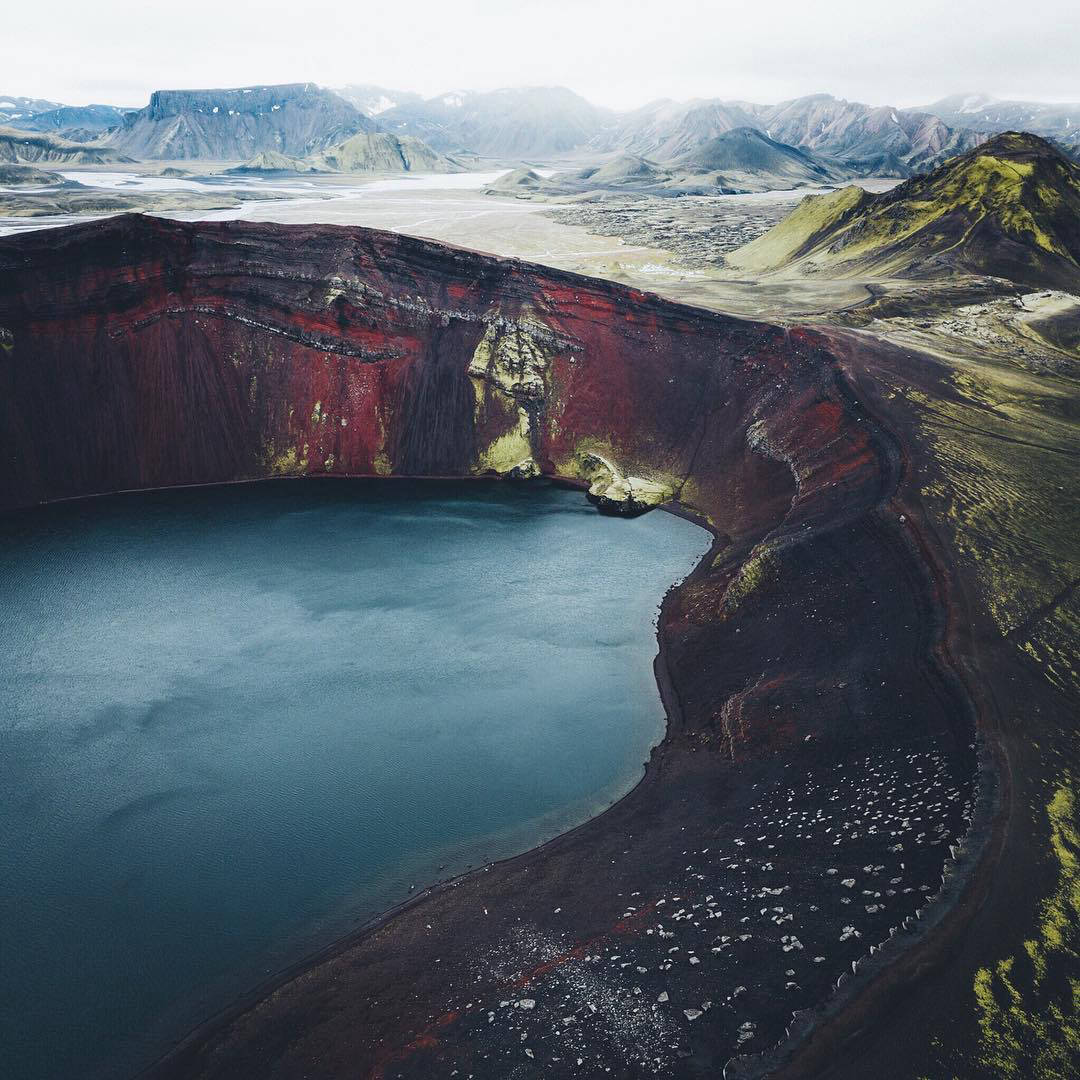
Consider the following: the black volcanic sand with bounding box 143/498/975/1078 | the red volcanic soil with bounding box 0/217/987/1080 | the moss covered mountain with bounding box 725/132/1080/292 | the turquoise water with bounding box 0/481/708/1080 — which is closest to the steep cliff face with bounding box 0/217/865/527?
the red volcanic soil with bounding box 0/217/987/1080

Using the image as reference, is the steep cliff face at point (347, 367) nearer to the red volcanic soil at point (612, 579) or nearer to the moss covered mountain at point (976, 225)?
the red volcanic soil at point (612, 579)

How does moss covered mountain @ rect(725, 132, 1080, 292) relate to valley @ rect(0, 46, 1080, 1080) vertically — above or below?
above

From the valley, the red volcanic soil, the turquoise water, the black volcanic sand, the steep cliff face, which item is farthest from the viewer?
the steep cliff face

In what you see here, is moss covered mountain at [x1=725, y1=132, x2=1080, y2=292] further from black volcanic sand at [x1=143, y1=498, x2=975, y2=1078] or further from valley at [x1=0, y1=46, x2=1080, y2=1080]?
black volcanic sand at [x1=143, y1=498, x2=975, y2=1078]

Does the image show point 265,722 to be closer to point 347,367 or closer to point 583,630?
point 583,630

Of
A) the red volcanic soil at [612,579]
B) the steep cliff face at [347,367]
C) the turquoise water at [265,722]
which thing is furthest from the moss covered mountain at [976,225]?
the turquoise water at [265,722]

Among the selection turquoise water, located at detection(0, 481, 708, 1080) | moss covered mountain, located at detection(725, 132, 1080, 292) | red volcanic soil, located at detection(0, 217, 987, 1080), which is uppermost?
moss covered mountain, located at detection(725, 132, 1080, 292)

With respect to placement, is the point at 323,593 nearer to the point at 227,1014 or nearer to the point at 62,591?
the point at 62,591

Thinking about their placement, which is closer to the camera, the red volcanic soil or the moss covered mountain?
the red volcanic soil

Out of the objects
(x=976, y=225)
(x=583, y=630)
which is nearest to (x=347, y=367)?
(x=583, y=630)
